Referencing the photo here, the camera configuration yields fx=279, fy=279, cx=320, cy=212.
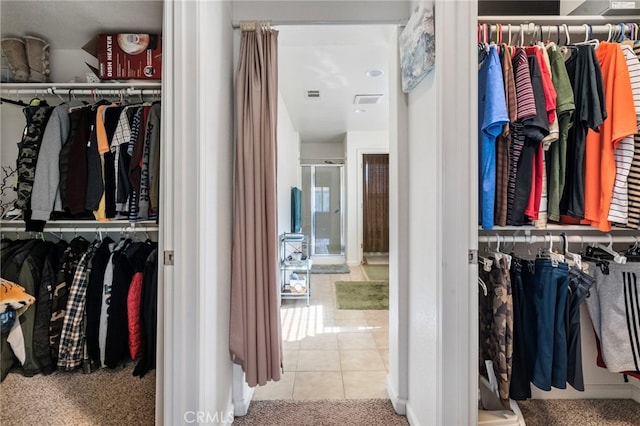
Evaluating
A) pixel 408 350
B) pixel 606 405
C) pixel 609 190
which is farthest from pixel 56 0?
pixel 606 405

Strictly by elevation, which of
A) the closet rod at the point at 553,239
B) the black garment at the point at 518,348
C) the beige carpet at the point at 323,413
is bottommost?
the beige carpet at the point at 323,413

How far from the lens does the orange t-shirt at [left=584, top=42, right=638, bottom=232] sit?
1101 millimetres

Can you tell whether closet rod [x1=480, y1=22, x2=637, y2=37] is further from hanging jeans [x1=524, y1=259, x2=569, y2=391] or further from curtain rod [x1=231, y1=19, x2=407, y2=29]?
hanging jeans [x1=524, y1=259, x2=569, y2=391]

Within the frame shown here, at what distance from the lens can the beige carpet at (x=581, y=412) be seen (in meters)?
1.42

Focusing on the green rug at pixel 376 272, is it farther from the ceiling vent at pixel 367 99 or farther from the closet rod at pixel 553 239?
the closet rod at pixel 553 239

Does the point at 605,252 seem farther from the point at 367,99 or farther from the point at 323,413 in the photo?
the point at 367,99

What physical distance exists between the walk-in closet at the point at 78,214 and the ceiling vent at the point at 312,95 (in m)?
1.82

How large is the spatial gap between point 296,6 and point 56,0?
1134 millimetres

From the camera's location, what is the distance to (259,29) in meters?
1.42

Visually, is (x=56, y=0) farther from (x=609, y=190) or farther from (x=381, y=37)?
(x=609, y=190)

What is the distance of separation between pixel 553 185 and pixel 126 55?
2237 mm

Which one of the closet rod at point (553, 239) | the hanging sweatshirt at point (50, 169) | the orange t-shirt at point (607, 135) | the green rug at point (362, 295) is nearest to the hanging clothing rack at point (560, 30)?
the orange t-shirt at point (607, 135)

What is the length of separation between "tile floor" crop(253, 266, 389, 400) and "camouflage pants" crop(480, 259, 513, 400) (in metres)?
0.74

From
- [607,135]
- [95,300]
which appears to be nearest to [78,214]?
[95,300]
